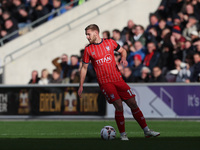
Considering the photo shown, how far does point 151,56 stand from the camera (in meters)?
19.0

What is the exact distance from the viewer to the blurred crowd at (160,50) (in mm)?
18156

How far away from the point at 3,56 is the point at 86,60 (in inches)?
478

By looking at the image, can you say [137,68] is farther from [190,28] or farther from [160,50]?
[190,28]

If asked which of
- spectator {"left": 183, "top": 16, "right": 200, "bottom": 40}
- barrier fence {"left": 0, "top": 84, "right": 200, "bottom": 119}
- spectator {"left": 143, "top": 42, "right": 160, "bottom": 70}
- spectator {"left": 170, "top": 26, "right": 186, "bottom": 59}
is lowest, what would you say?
barrier fence {"left": 0, "top": 84, "right": 200, "bottom": 119}

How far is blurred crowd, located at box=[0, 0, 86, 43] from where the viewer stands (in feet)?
76.3

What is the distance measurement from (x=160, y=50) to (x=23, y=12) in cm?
703

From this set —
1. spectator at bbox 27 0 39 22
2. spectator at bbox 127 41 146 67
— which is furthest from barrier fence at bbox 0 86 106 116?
spectator at bbox 27 0 39 22

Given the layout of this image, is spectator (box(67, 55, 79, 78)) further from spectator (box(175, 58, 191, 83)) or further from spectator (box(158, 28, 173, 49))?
spectator (box(175, 58, 191, 83))

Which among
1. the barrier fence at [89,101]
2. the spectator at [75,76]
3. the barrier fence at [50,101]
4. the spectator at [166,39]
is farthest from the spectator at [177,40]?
the spectator at [75,76]

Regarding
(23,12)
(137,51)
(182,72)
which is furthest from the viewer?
(23,12)

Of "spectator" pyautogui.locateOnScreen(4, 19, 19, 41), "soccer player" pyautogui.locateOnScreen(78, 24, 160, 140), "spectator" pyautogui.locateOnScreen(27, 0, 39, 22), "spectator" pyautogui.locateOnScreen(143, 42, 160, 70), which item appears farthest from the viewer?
"spectator" pyautogui.locateOnScreen(4, 19, 19, 41)

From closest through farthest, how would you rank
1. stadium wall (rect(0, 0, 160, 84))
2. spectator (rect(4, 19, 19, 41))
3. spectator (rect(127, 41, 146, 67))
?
1. spectator (rect(127, 41, 146, 67))
2. stadium wall (rect(0, 0, 160, 84))
3. spectator (rect(4, 19, 19, 41))

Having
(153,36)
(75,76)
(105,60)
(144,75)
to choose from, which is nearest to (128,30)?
(153,36)
